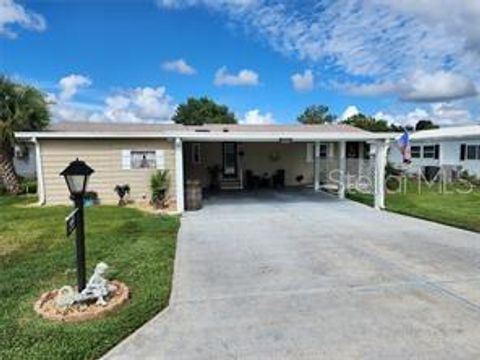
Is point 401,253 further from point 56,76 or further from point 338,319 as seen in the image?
point 56,76

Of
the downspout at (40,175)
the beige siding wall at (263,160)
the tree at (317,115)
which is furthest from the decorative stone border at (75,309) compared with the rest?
the tree at (317,115)

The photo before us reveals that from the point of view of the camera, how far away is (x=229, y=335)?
3.89 m

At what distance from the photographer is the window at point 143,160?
44.9 ft

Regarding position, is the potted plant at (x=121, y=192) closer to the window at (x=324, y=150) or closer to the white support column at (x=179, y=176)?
the white support column at (x=179, y=176)

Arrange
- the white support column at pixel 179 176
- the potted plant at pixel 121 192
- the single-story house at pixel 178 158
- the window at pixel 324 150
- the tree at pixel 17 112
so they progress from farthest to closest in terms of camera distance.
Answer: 1. the window at pixel 324 150
2. the tree at pixel 17 112
3. the potted plant at pixel 121 192
4. the single-story house at pixel 178 158
5. the white support column at pixel 179 176

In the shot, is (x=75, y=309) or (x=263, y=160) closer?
(x=75, y=309)

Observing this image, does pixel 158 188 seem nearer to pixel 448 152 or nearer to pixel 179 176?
pixel 179 176

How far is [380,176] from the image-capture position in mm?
12320

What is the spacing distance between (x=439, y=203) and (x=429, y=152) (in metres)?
12.1

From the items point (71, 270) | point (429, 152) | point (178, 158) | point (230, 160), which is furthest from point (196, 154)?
point (429, 152)

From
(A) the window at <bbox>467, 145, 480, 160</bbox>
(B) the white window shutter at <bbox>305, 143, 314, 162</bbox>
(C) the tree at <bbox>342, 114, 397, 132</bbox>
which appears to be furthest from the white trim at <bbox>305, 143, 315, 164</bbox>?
(C) the tree at <bbox>342, 114, 397, 132</bbox>

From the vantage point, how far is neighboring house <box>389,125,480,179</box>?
65.7ft

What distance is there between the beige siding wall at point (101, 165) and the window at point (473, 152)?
15272mm

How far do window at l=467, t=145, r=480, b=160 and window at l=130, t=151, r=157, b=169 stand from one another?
51.9 ft
